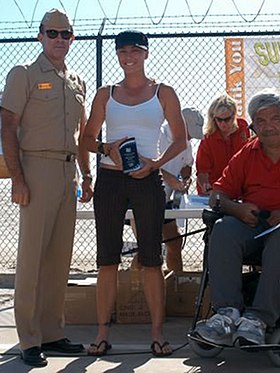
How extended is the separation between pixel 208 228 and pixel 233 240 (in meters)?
0.27

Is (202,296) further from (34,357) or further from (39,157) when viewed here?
(39,157)

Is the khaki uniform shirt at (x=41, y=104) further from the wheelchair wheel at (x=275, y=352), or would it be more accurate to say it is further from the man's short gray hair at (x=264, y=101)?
the wheelchair wheel at (x=275, y=352)

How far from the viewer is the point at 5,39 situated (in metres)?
7.12

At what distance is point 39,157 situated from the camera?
4.53m

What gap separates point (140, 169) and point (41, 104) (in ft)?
2.26

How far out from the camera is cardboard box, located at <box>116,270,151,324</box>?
5.64 m

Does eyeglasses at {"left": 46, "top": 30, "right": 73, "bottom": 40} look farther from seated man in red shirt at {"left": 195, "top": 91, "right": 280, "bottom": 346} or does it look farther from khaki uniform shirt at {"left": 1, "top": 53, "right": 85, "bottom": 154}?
seated man in red shirt at {"left": 195, "top": 91, "right": 280, "bottom": 346}

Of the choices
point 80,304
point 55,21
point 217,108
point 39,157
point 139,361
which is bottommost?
point 139,361

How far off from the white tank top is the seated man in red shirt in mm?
505

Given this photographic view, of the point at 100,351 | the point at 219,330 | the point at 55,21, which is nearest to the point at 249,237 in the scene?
the point at 219,330

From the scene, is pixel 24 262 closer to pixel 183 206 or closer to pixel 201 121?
pixel 183 206

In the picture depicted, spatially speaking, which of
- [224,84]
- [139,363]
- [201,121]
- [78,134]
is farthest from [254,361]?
[224,84]

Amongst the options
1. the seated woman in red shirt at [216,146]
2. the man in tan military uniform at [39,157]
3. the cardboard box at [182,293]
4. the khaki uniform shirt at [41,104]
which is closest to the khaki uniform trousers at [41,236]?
the man in tan military uniform at [39,157]

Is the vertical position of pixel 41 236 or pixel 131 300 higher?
pixel 41 236
